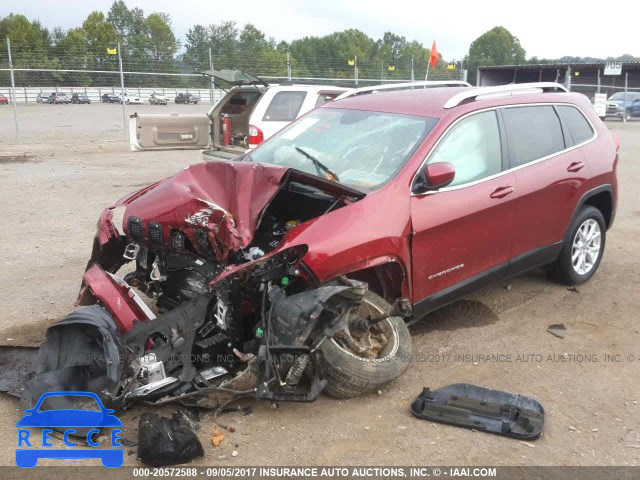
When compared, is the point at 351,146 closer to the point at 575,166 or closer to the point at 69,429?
the point at 575,166

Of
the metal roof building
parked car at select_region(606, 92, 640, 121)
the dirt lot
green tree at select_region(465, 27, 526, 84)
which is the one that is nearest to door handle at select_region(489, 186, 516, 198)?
the dirt lot

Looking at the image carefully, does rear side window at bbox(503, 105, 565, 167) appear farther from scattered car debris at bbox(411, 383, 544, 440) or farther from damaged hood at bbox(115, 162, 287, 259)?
damaged hood at bbox(115, 162, 287, 259)

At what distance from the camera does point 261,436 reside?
10.9 feet

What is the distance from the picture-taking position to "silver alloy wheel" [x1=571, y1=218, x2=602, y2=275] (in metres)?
5.56

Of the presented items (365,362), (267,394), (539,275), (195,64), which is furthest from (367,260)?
(195,64)

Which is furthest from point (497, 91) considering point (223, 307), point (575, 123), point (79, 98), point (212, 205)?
point (79, 98)

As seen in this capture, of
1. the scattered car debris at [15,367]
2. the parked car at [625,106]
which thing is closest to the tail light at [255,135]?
the scattered car debris at [15,367]

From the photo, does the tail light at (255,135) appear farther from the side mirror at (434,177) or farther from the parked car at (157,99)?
the parked car at (157,99)

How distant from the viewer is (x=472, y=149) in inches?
178

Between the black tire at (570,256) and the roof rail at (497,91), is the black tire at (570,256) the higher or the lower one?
the lower one

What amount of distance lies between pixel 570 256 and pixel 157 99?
2672cm

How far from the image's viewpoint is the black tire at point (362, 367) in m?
3.51

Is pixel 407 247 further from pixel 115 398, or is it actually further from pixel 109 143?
pixel 109 143

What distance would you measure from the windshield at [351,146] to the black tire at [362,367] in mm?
906
